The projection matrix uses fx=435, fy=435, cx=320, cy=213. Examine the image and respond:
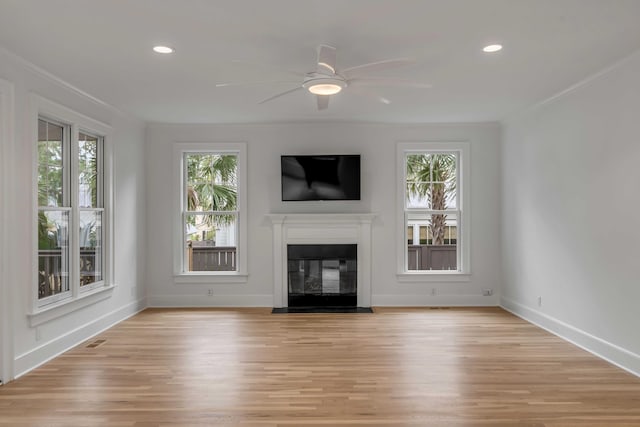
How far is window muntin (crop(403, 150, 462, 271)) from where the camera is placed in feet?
21.0

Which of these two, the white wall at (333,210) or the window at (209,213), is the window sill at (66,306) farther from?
the window at (209,213)

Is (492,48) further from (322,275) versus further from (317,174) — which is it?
(322,275)

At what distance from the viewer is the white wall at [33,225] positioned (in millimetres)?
3559

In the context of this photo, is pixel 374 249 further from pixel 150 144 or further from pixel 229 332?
pixel 150 144

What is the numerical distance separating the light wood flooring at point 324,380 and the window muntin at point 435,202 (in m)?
1.42

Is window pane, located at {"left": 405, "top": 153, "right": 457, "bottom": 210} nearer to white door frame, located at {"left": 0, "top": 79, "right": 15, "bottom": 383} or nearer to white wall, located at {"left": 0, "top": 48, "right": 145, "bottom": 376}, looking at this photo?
white wall, located at {"left": 0, "top": 48, "right": 145, "bottom": 376}

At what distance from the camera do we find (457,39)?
3.22 metres

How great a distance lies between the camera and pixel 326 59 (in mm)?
3100

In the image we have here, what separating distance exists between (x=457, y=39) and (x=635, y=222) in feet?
6.97

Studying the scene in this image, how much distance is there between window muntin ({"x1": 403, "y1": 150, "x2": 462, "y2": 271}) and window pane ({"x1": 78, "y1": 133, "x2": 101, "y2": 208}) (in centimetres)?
412

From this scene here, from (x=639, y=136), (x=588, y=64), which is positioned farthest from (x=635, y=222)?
(x=588, y=64)

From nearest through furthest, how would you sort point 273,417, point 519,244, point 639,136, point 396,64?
point 273,417 → point 396,64 → point 639,136 → point 519,244

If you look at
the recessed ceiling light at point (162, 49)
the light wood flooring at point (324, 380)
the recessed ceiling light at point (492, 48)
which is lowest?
the light wood flooring at point (324, 380)

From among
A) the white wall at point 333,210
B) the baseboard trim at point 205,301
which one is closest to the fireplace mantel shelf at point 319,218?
the white wall at point 333,210
